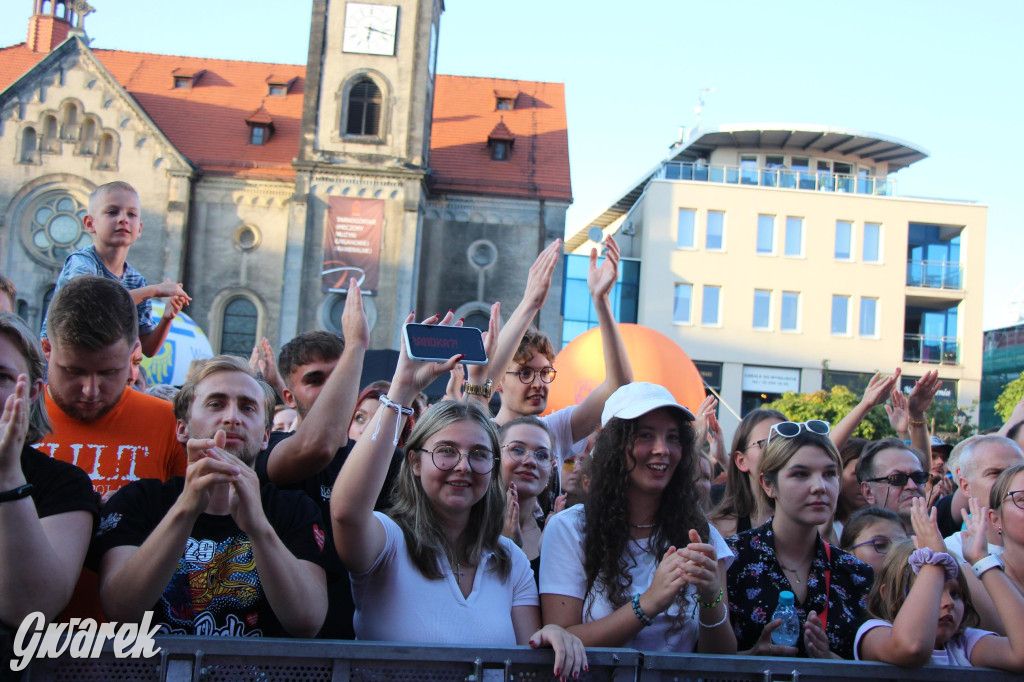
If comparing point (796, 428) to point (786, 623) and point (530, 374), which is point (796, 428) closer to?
point (786, 623)

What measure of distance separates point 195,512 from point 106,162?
101 ft

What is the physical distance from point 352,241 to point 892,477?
81.1 ft

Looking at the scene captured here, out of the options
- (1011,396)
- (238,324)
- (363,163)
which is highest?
(363,163)

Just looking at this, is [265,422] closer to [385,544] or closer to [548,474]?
[385,544]

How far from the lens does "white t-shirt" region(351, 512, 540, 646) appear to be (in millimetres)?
2893

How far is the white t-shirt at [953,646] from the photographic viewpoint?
317 cm

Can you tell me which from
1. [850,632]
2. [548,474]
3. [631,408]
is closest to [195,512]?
[631,408]

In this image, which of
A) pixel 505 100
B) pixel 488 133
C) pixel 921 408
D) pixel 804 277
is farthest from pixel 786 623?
pixel 804 277

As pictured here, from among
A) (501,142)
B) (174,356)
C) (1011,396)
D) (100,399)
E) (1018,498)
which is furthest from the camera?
(501,142)

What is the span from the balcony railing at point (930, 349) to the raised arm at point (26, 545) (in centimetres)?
3773

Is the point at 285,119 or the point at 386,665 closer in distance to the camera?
the point at 386,665

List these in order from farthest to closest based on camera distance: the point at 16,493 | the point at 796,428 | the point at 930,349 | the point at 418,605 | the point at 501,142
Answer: the point at 930,349, the point at 501,142, the point at 796,428, the point at 418,605, the point at 16,493

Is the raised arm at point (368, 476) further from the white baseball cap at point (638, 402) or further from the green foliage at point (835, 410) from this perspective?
the green foliage at point (835, 410)

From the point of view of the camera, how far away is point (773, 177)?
120ft
